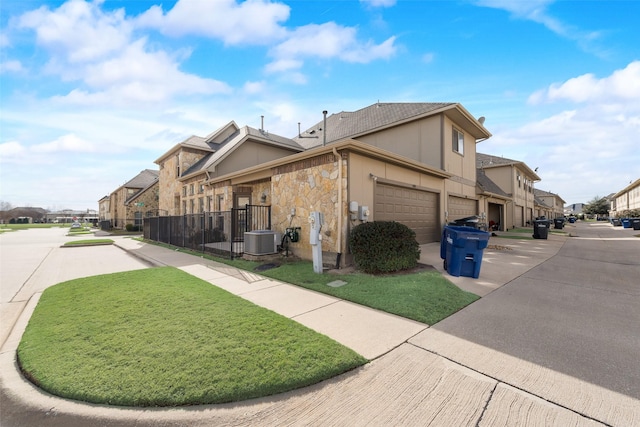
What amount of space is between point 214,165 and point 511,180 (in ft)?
80.7

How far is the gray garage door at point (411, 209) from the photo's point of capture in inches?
331

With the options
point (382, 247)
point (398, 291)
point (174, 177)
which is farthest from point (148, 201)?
point (398, 291)

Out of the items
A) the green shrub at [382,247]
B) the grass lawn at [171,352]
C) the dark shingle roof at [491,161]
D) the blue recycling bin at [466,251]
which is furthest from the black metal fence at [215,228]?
the dark shingle roof at [491,161]

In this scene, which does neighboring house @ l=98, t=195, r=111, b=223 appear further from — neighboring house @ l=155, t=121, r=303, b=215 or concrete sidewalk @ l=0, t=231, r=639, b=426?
concrete sidewalk @ l=0, t=231, r=639, b=426

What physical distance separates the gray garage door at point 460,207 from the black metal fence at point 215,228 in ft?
28.8

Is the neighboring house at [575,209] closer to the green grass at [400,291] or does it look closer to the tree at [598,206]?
the tree at [598,206]

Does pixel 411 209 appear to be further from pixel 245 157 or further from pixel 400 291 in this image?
pixel 245 157

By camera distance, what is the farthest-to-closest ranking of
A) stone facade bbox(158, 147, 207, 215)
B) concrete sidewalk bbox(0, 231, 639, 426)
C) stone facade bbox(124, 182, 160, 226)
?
stone facade bbox(124, 182, 160, 226)
stone facade bbox(158, 147, 207, 215)
concrete sidewalk bbox(0, 231, 639, 426)

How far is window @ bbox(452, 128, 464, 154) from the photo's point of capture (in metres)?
13.4

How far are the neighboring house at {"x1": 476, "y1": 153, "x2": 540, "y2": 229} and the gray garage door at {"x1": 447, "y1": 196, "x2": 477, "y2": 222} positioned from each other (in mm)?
9415

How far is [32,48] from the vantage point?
7141 millimetres

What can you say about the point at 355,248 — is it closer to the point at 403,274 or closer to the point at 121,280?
the point at 403,274

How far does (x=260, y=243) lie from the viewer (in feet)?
27.1

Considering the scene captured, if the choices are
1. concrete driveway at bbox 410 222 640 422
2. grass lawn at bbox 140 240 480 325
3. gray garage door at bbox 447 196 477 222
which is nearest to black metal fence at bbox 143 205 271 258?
grass lawn at bbox 140 240 480 325
